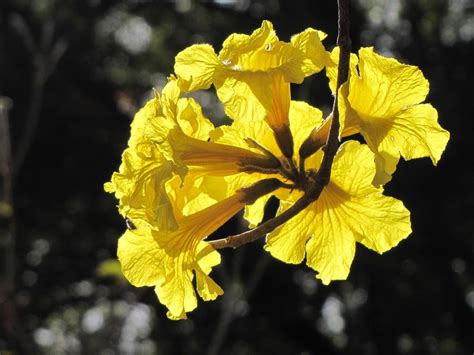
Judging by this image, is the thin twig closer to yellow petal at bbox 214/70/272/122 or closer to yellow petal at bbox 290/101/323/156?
yellow petal at bbox 290/101/323/156

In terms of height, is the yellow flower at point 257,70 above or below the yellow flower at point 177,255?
above

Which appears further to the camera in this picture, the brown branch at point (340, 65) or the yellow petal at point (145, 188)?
the yellow petal at point (145, 188)

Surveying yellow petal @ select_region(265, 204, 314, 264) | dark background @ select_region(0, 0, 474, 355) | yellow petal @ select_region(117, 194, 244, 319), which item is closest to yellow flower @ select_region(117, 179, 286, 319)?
yellow petal @ select_region(117, 194, 244, 319)

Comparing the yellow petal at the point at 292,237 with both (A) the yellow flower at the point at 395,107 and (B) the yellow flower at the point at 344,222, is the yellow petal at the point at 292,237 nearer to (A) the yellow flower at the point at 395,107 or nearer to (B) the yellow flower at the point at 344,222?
(B) the yellow flower at the point at 344,222

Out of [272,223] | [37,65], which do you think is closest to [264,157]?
[272,223]

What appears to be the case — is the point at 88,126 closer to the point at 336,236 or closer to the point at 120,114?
the point at 120,114

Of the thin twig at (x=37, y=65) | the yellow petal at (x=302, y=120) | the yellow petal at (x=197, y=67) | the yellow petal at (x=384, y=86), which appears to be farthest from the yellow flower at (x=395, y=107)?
the thin twig at (x=37, y=65)
